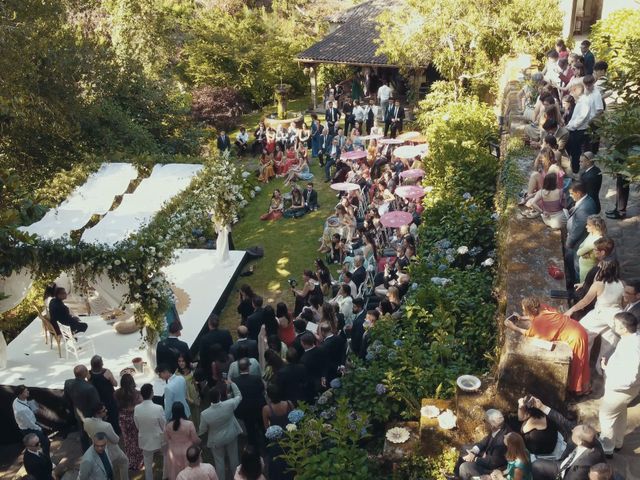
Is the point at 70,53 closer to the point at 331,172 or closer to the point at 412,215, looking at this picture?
the point at 331,172

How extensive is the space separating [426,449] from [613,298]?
2.28 m

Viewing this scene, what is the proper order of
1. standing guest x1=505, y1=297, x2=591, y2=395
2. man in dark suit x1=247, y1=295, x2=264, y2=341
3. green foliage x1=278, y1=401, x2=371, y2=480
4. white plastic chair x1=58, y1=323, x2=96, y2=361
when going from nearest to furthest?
standing guest x1=505, y1=297, x2=591, y2=395, green foliage x1=278, y1=401, x2=371, y2=480, man in dark suit x1=247, y1=295, x2=264, y2=341, white plastic chair x1=58, y1=323, x2=96, y2=361

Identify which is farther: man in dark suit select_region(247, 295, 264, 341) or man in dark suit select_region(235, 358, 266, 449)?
man in dark suit select_region(247, 295, 264, 341)

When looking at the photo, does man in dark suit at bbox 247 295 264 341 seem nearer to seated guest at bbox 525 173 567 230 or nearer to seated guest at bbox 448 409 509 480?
seated guest at bbox 525 173 567 230

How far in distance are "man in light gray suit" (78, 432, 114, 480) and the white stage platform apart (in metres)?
1.95

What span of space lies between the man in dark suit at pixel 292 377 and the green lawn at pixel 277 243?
14.6 ft

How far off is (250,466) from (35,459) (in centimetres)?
304

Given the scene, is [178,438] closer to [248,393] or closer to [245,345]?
[248,393]

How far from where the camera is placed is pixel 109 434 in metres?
7.48

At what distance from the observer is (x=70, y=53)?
15.3 metres

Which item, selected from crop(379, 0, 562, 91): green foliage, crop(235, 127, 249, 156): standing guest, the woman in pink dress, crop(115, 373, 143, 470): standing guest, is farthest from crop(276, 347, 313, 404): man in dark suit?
crop(235, 127, 249, 156): standing guest

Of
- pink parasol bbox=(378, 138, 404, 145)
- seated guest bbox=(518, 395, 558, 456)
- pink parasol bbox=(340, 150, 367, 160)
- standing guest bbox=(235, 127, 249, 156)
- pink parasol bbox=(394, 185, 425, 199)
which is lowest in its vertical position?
standing guest bbox=(235, 127, 249, 156)

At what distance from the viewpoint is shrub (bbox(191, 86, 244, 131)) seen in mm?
25047

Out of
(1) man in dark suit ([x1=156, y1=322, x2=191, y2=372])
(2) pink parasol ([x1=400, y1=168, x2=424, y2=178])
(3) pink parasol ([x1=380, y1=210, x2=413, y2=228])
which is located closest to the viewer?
(1) man in dark suit ([x1=156, y1=322, x2=191, y2=372])
